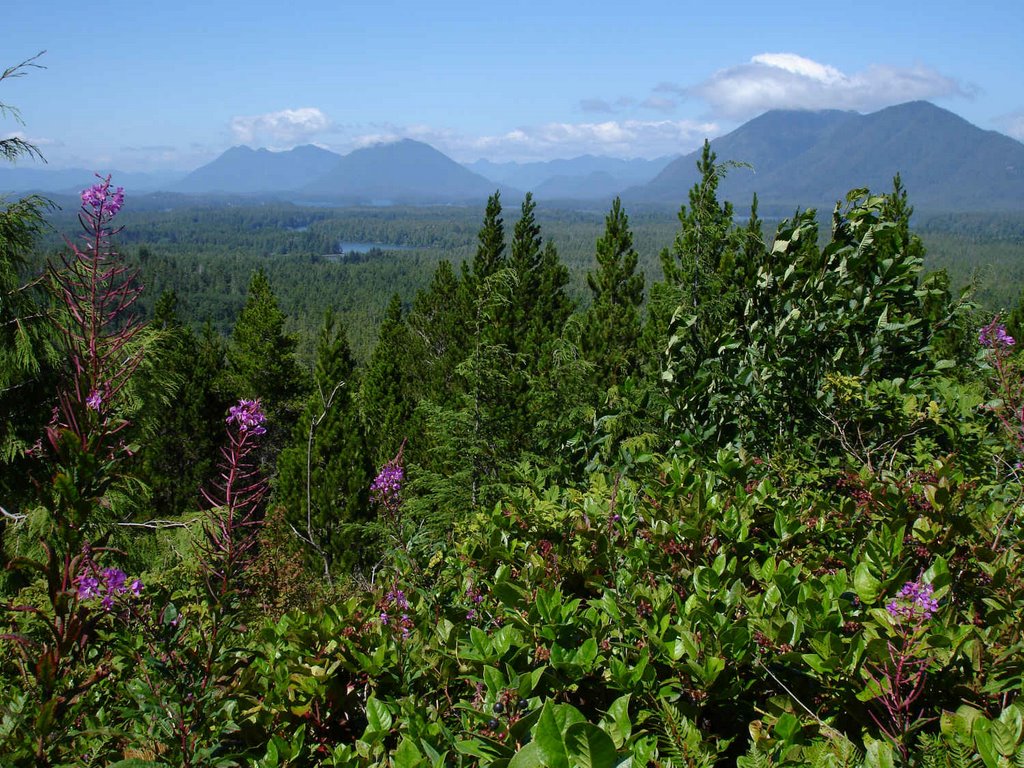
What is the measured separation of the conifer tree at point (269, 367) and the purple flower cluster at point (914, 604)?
1903 cm

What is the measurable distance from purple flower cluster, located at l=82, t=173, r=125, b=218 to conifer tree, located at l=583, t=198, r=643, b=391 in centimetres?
1402

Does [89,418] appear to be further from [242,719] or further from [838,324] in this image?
[838,324]

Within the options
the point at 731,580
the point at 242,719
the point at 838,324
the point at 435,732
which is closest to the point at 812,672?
the point at 731,580

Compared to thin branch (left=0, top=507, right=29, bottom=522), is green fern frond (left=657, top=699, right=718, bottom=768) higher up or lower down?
higher up

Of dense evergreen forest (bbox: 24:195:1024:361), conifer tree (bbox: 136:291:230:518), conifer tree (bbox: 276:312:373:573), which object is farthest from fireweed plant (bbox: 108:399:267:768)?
dense evergreen forest (bbox: 24:195:1024:361)

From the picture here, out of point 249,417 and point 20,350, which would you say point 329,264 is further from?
point 249,417

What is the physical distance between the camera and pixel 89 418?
1213 mm

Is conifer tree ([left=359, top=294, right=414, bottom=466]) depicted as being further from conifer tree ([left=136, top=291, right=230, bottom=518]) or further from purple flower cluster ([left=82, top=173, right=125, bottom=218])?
purple flower cluster ([left=82, top=173, right=125, bottom=218])

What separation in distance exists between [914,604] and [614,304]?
667 inches

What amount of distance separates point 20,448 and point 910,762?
664cm

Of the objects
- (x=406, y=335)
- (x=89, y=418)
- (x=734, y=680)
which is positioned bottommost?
(x=406, y=335)

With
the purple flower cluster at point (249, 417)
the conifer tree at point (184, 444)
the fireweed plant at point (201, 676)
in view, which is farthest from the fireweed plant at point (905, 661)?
the conifer tree at point (184, 444)

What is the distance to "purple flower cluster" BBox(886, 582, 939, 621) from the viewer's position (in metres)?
1.21

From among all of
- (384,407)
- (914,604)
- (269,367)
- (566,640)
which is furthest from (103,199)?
(269,367)
